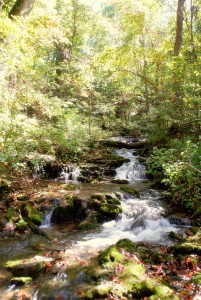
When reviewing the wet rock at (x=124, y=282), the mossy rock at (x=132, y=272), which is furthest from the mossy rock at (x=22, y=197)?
the mossy rock at (x=132, y=272)

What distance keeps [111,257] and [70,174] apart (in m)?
7.63

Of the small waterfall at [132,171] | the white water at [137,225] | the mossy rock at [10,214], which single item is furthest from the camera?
the small waterfall at [132,171]

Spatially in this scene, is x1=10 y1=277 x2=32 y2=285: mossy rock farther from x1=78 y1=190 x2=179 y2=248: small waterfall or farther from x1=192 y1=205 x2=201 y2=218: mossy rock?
x1=192 y1=205 x2=201 y2=218: mossy rock

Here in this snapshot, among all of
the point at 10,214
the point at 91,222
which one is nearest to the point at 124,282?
the point at 91,222

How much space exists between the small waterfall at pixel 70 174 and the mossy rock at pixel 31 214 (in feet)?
14.3

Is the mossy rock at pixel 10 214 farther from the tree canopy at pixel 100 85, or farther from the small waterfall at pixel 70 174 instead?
the small waterfall at pixel 70 174

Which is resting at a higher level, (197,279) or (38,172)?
(38,172)

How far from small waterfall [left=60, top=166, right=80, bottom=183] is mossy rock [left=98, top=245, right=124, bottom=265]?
7.18 m

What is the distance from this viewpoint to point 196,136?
10992 mm

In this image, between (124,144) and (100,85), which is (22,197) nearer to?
(124,144)

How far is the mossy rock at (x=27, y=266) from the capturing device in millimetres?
4805

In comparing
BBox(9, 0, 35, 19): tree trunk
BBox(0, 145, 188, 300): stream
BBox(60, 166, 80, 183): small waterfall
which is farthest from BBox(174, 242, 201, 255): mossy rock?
BBox(9, 0, 35, 19): tree trunk

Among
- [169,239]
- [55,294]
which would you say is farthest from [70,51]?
[55,294]

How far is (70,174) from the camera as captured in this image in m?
12.4
